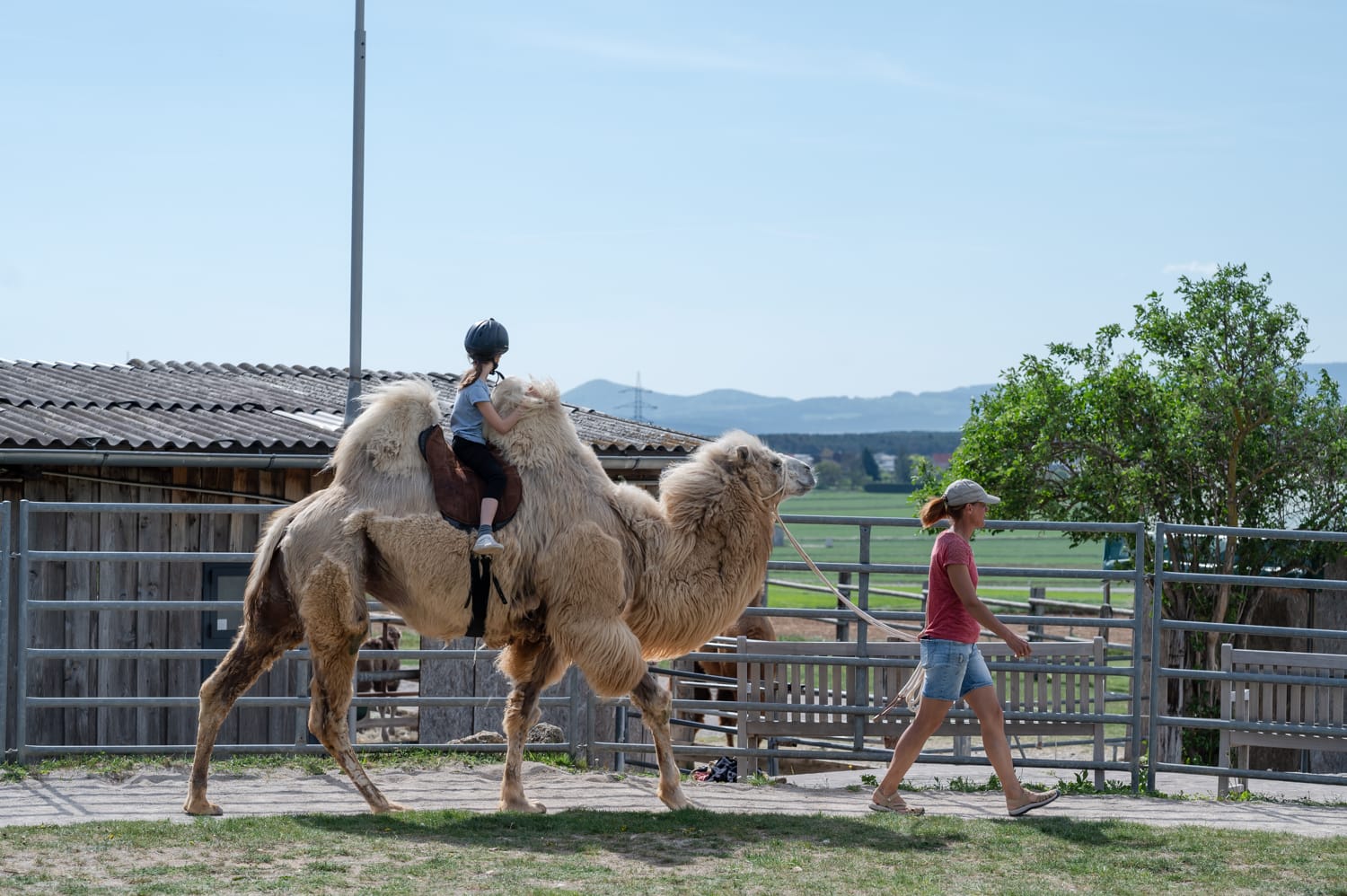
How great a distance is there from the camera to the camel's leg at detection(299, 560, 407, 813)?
24.9 feet

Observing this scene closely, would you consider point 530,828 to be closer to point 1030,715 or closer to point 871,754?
point 871,754

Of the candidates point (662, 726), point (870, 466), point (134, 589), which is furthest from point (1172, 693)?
point (870, 466)

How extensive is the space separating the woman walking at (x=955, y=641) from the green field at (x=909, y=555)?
2293 centimetres

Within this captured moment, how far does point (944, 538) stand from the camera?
782cm

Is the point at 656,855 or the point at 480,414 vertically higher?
the point at 480,414

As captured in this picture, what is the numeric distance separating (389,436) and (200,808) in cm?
221

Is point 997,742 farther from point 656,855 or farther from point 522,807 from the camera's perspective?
point 522,807

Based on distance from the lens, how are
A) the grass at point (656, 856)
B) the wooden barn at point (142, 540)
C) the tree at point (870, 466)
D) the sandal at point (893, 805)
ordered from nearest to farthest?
the grass at point (656, 856)
the sandal at point (893, 805)
the wooden barn at point (142, 540)
the tree at point (870, 466)

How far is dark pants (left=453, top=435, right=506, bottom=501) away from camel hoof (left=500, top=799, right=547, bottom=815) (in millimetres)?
1691

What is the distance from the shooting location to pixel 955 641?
779 centimetres

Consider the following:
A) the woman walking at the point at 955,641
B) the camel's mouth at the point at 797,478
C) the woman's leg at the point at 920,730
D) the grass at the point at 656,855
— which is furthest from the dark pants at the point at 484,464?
the woman's leg at the point at 920,730

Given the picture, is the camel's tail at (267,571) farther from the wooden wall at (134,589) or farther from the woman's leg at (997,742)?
the wooden wall at (134,589)

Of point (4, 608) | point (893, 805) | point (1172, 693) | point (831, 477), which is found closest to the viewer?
point (893, 805)

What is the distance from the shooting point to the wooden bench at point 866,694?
30.5ft
